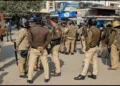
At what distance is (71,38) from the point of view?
13.1 metres

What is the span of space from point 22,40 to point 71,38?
5345mm

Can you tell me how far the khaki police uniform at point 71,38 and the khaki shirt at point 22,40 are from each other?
5.12 metres

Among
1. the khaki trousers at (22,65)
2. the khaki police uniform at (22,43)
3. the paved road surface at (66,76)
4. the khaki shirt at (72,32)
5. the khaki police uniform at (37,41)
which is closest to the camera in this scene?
the khaki police uniform at (37,41)

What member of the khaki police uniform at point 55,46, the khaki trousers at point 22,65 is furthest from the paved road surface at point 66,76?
the khaki police uniform at point 55,46

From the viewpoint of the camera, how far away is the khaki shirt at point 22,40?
7.96 m

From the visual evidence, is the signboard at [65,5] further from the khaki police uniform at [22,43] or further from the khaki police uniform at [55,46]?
the khaki police uniform at [22,43]

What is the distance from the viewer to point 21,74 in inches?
326

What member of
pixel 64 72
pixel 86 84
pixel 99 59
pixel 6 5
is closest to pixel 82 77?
pixel 86 84

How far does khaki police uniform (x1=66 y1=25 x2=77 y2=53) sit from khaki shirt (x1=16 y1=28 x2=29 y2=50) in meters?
5.12

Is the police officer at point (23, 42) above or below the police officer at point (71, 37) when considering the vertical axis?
above

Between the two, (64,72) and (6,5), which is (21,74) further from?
(6,5)

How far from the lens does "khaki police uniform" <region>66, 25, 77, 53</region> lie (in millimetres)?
12977

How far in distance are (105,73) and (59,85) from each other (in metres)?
2.10

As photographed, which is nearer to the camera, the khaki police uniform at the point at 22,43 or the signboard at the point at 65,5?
the khaki police uniform at the point at 22,43
